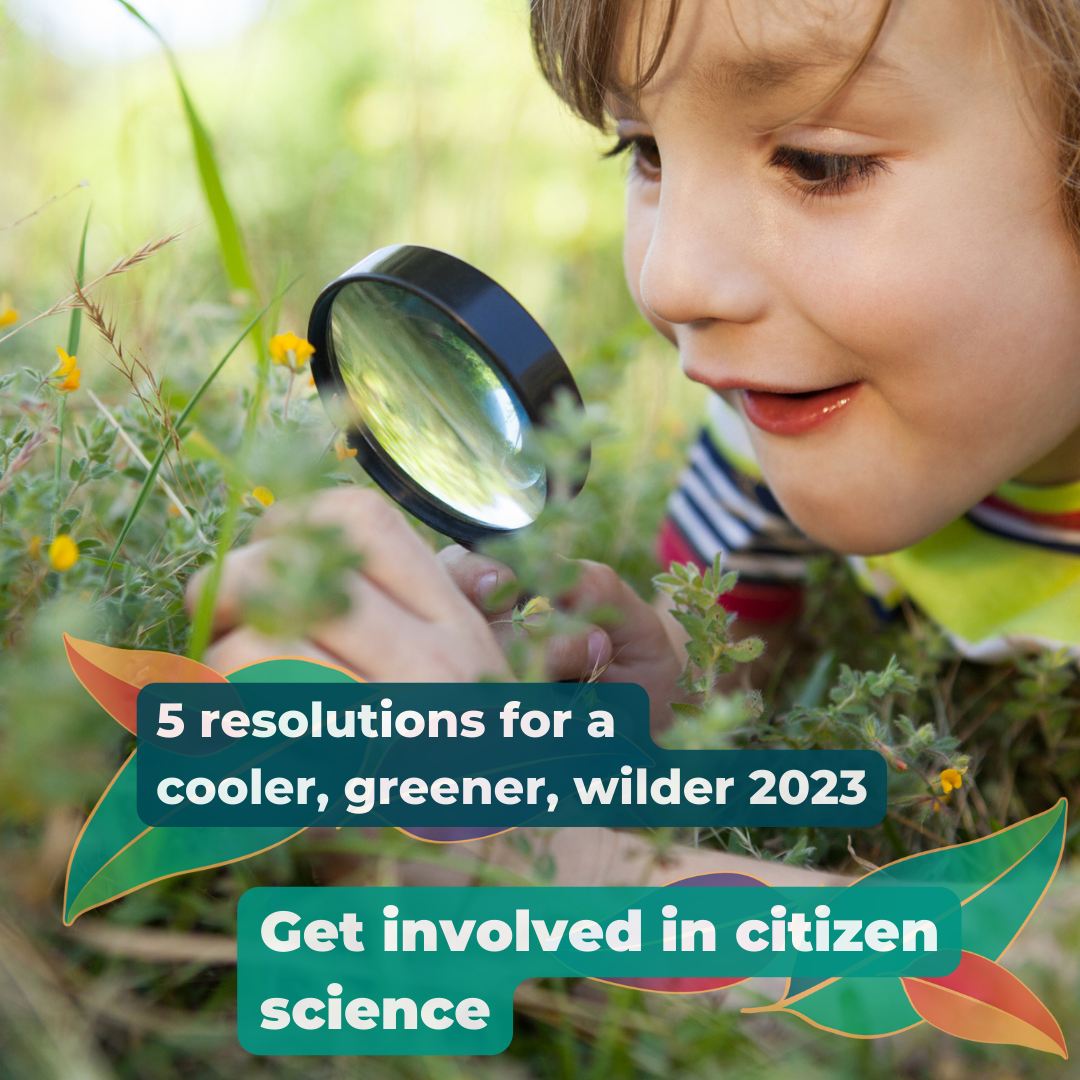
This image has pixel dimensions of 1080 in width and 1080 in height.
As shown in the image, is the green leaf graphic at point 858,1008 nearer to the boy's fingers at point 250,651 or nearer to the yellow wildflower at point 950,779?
the yellow wildflower at point 950,779

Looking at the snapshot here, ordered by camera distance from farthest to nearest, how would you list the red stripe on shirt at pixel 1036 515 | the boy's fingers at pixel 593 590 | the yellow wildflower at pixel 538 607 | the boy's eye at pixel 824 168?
the red stripe on shirt at pixel 1036 515
the boy's fingers at pixel 593 590
the boy's eye at pixel 824 168
the yellow wildflower at pixel 538 607

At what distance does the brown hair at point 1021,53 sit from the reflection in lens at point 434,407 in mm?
443

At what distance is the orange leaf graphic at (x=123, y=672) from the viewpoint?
3.00 feet

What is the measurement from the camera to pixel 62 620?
0.78 meters

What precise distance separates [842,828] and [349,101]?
4.59m

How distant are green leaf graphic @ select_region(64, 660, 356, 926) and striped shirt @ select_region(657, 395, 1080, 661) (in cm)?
126

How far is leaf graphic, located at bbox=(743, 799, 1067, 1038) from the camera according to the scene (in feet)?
2.87

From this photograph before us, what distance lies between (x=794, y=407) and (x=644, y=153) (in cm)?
45

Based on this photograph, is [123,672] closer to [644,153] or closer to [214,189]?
[214,189]

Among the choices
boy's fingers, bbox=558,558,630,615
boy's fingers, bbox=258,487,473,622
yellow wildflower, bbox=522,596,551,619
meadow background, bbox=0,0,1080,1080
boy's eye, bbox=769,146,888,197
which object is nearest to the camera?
meadow background, bbox=0,0,1080,1080

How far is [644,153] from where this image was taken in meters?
1.54

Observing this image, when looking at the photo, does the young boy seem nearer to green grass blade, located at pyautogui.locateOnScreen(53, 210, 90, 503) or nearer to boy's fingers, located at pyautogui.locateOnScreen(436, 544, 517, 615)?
boy's fingers, located at pyautogui.locateOnScreen(436, 544, 517, 615)

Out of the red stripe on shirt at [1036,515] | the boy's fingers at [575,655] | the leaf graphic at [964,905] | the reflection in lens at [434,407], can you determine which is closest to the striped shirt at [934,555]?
the red stripe on shirt at [1036,515]

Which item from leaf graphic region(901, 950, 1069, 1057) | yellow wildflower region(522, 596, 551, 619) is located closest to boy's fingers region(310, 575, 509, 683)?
yellow wildflower region(522, 596, 551, 619)
